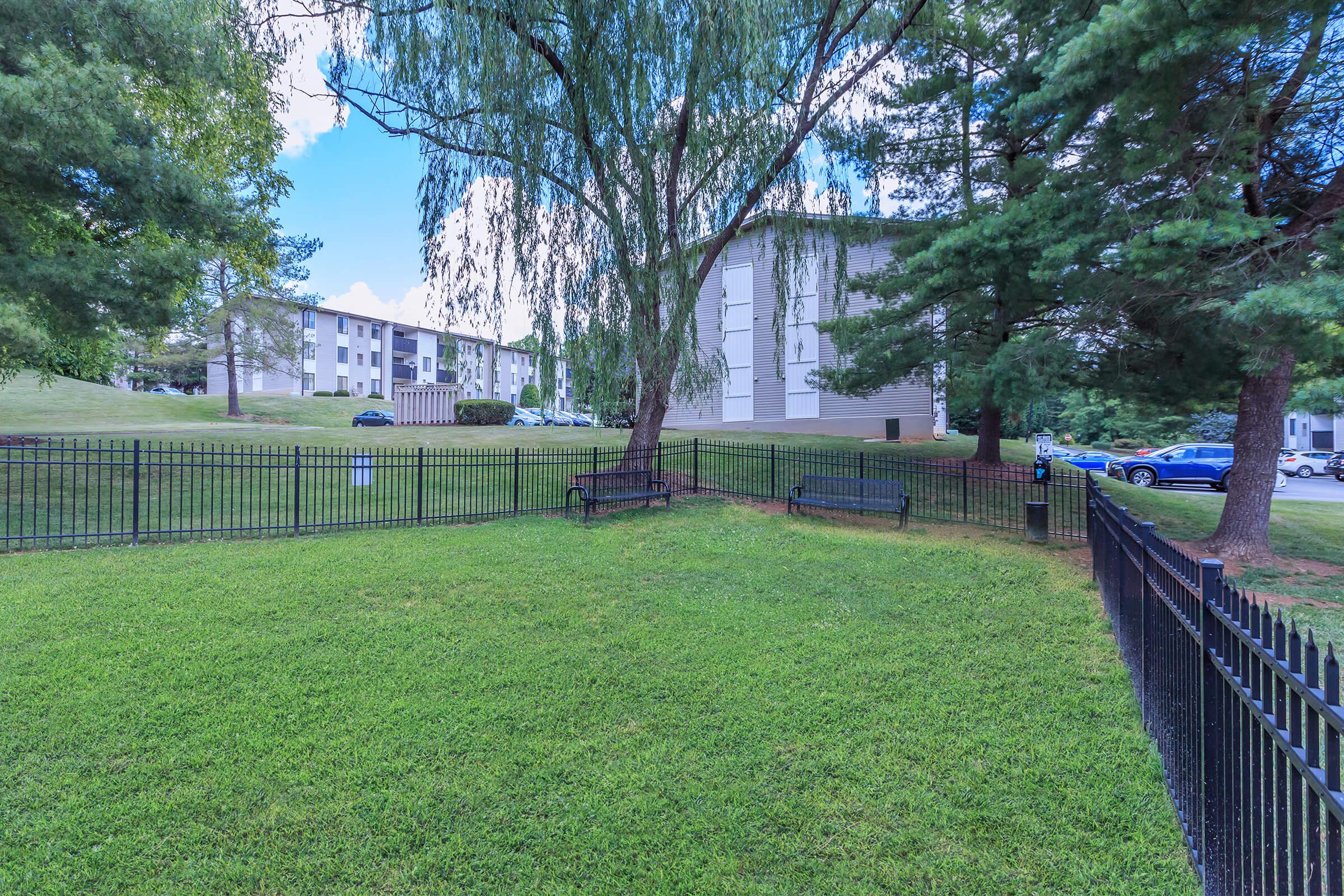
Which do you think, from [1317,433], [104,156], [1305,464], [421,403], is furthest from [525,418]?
[1317,433]

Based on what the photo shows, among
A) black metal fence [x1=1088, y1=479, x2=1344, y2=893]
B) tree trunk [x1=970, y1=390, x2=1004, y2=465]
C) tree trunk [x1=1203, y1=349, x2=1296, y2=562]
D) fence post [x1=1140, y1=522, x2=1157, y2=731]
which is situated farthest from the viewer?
tree trunk [x1=970, y1=390, x2=1004, y2=465]

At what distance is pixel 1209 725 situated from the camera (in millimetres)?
2381

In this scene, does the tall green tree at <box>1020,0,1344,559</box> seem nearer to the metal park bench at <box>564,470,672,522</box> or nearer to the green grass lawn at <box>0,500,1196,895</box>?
the green grass lawn at <box>0,500,1196,895</box>

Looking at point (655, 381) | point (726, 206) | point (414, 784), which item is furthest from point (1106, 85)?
point (414, 784)

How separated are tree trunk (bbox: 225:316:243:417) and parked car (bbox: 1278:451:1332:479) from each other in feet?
159

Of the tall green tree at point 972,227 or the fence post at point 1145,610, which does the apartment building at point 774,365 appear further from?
the fence post at point 1145,610

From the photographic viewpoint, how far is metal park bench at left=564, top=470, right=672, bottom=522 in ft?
34.8

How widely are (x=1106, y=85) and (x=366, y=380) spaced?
59.8 metres

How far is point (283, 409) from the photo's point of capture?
35.8 metres

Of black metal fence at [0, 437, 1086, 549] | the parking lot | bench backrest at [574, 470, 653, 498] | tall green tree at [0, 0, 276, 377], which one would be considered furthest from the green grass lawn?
the parking lot

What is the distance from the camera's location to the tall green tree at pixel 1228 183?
7.25 meters

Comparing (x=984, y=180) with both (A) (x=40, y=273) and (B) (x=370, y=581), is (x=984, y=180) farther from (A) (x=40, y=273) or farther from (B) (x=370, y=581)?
(A) (x=40, y=273)

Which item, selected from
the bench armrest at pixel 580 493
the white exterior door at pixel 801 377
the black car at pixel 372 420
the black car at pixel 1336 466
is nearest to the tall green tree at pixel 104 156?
the bench armrest at pixel 580 493

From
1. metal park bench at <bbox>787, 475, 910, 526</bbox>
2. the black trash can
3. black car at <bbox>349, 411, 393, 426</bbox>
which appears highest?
black car at <bbox>349, 411, 393, 426</bbox>
